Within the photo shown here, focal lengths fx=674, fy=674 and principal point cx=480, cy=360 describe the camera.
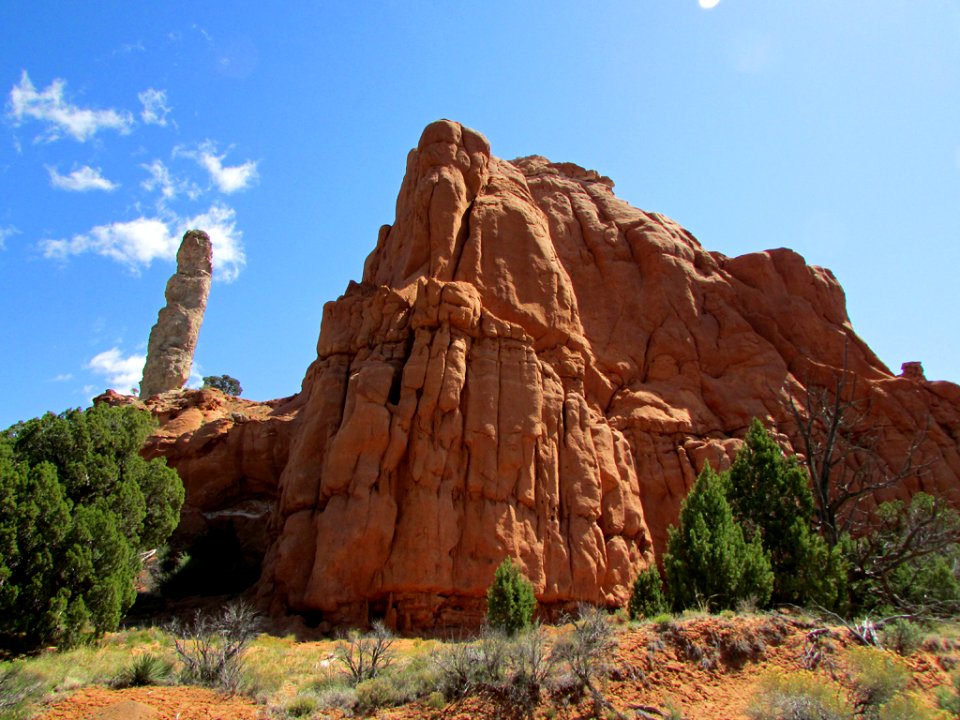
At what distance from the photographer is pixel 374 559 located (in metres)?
23.9

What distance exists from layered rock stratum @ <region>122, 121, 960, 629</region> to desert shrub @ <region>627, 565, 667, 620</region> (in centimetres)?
344

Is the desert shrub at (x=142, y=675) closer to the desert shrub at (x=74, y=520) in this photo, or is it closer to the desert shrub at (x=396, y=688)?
the desert shrub at (x=396, y=688)

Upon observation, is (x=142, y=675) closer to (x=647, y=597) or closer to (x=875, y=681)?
(x=875, y=681)

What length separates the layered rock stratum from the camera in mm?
24750

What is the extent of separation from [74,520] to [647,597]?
17626 millimetres

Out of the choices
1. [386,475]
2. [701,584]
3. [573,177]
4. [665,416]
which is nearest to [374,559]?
[386,475]

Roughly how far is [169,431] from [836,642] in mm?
35612

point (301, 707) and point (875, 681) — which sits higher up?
point (875, 681)

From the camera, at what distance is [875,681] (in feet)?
36.2

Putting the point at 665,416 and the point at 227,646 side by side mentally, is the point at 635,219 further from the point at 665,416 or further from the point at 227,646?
the point at 227,646

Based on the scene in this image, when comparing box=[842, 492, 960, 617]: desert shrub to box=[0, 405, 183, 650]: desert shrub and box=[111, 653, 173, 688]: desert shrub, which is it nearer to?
box=[111, 653, 173, 688]: desert shrub

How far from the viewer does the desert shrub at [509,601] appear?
1984cm

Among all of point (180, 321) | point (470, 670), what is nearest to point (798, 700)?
point (470, 670)

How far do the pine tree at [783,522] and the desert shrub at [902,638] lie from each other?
4.90m
